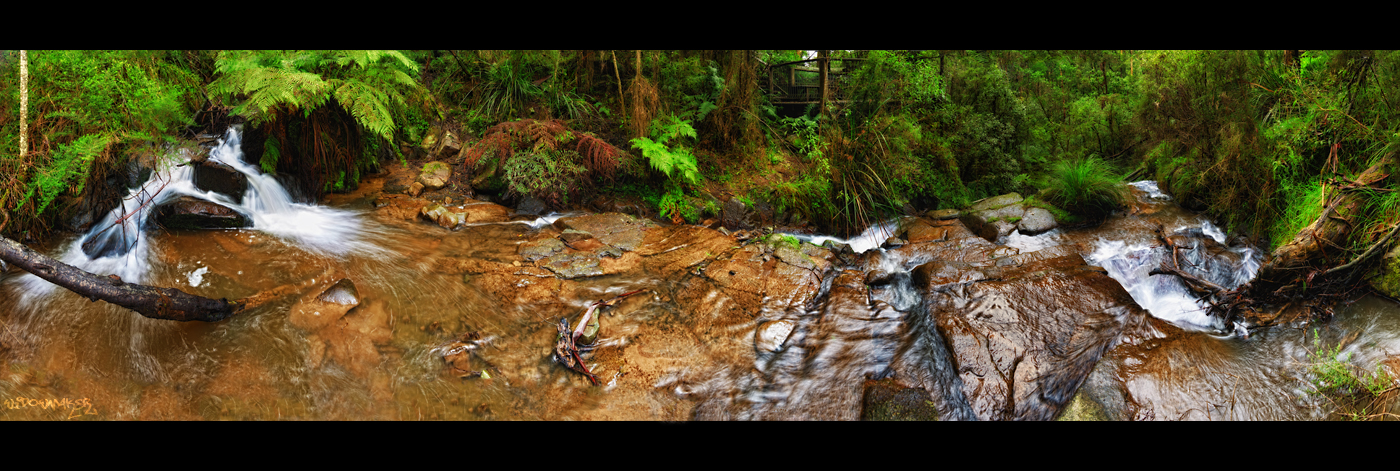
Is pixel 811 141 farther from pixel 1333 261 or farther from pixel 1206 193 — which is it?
pixel 1333 261

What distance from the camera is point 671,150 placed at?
7.67m

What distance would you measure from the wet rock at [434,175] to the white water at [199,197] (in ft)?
A: 3.54

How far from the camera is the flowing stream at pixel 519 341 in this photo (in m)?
3.68

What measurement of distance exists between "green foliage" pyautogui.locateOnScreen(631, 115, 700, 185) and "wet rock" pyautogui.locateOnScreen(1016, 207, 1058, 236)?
4172 millimetres

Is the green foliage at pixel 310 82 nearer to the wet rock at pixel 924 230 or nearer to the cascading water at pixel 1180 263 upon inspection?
the wet rock at pixel 924 230

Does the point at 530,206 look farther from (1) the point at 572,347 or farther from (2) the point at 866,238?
(2) the point at 866,238

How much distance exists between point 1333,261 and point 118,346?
9340 mm

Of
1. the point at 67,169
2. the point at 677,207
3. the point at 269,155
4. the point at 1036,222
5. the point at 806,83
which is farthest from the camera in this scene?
the point at 806,83

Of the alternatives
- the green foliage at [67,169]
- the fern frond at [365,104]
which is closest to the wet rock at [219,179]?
the green foliage at [67,169]

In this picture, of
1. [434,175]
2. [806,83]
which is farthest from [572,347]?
[806,83]

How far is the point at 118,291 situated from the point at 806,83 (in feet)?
32.7

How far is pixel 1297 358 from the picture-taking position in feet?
13.4

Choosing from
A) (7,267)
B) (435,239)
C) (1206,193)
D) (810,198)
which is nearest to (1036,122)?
(1206,193)
